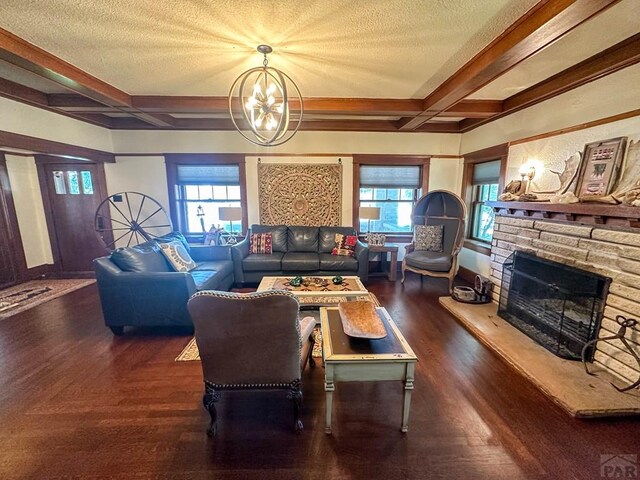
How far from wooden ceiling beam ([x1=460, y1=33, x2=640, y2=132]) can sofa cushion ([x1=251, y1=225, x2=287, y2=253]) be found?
3765mm

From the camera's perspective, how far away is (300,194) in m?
4.99

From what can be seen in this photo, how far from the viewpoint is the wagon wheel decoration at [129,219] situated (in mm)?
4789

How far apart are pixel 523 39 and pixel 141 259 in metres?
3.88

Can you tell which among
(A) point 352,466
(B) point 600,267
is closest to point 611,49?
(B) point 600,267

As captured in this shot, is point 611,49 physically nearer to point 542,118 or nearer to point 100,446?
point 542,118

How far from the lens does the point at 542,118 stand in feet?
10.5

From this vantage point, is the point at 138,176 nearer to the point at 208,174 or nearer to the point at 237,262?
the point at 208,174

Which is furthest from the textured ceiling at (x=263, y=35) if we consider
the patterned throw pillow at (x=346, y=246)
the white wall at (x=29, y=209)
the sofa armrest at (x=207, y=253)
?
the white wall at (x=29, y=209)

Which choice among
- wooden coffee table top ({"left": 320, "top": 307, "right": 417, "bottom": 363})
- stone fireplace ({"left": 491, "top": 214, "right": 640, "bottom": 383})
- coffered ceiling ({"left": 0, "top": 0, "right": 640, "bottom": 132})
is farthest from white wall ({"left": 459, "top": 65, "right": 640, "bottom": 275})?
wooden coffee table top ({"left": 320, "top": 307, "right": 417, "bottom": 363})

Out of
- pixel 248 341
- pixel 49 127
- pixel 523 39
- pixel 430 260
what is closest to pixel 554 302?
pixel 430 260

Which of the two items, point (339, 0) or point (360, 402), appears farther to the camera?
point (360, 402)

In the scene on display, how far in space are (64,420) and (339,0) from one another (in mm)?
3263

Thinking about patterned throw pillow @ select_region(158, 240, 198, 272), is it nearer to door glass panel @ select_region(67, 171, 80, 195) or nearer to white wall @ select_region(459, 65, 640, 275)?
door glass panel @ select_region(67, 171, 80, 195)

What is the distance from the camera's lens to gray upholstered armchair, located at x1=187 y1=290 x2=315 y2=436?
1.44 m
